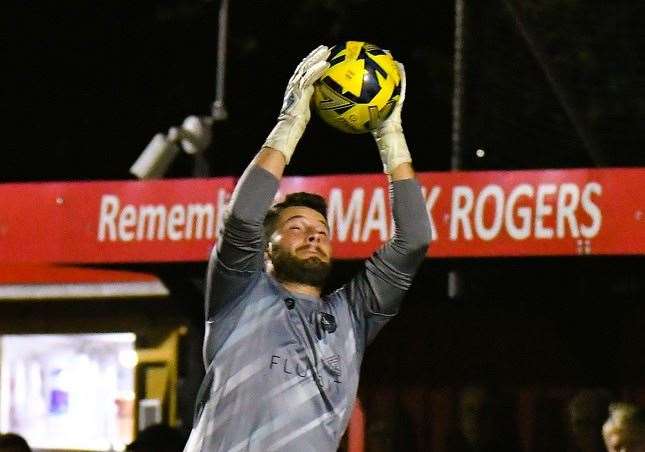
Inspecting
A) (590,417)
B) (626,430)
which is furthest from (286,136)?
(590,417)

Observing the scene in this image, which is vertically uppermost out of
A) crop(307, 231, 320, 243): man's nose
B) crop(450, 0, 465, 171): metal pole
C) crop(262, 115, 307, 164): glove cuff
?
crop(450, 0, 465, 171): metal pole

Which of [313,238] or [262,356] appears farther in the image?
[313,238]

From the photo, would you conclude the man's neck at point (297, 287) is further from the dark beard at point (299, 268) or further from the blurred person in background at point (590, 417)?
the blurred person in background at point (590, 417)

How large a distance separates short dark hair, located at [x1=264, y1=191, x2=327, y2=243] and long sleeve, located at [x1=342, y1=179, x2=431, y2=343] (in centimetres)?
24

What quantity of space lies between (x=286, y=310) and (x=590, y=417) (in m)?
3.65

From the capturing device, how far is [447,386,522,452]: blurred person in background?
7957 mm

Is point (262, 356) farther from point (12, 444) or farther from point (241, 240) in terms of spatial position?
point (12, 444)

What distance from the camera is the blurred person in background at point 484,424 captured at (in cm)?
796

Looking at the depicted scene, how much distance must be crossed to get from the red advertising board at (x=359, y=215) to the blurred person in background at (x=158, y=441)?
3.09ft

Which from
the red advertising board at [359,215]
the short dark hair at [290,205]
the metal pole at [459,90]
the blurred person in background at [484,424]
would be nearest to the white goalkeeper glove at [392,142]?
the short dark hair at [290,205]

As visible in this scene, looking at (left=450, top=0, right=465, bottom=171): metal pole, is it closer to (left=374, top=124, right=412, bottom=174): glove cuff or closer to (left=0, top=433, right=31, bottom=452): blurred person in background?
(left=0, top=433, right=31, bottom=452): blurred person in background

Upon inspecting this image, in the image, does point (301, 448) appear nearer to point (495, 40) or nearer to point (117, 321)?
point (117, 321)

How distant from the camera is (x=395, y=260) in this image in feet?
15.0

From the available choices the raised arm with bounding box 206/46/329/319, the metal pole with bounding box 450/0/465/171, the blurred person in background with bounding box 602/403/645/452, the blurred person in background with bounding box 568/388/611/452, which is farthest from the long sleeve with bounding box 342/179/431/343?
the metal pole with bounding box 450/0/465/171
